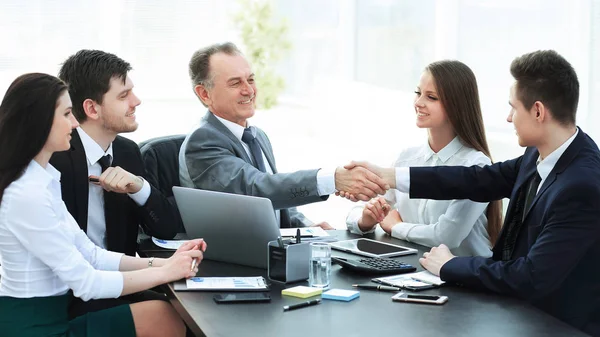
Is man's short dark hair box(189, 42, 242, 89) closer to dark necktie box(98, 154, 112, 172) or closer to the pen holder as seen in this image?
dark necktie box(98, 154, 112, 172)

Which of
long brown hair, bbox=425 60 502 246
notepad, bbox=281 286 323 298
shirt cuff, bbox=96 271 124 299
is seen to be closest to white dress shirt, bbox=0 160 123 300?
shirt cuff, bbox=96 271 124 299

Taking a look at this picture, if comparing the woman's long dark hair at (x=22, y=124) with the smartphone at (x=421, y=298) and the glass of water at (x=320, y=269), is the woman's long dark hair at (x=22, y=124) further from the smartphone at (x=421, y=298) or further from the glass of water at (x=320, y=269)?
the smartphone at (x=421, y=298)

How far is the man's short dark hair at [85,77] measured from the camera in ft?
10.0

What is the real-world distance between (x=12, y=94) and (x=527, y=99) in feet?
5.06

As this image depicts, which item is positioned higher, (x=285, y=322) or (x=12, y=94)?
(x=12, y=94)

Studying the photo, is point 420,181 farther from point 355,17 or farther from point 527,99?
point 355,17

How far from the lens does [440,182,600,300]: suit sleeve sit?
89.2 inches

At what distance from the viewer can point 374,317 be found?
82.6 inches

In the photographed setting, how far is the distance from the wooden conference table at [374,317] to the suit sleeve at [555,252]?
50mm

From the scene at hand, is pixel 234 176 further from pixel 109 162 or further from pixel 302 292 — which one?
pixel 302 292

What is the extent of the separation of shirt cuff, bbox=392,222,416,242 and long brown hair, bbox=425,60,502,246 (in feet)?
1.17

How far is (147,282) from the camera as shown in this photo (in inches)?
96.5

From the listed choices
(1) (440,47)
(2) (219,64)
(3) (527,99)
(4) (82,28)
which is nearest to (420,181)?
(3) (527,99)

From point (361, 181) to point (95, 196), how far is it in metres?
1.01
